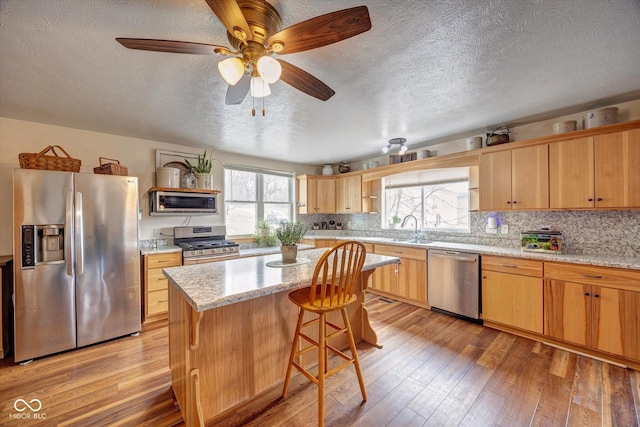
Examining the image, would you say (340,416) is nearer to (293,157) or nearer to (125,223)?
(125,223)

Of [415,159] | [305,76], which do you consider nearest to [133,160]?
[305,76]

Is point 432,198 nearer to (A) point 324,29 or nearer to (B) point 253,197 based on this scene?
(B) point 253,197

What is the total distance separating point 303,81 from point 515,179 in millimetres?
2685

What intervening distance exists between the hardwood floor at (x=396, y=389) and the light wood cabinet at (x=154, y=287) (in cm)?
49

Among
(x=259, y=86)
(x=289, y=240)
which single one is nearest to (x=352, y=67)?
(x=259, y=86)

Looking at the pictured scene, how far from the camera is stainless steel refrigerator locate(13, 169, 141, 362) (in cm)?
232

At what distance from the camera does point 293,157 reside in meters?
4.64

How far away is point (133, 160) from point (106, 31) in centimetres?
239

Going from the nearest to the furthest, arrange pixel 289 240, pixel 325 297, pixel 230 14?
1. pixel 230 14
2. pixel 325 297
3. pixel 289 240

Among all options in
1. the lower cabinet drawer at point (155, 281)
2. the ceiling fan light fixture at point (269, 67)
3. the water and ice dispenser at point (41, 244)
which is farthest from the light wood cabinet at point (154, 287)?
the ceiling fan light fixture at point (269, 67)

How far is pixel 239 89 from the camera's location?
167 centimetres

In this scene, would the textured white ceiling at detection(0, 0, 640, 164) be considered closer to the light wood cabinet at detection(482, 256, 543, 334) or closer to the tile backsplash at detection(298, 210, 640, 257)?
the tile backsplash at detection(298, 210, 640, 257)

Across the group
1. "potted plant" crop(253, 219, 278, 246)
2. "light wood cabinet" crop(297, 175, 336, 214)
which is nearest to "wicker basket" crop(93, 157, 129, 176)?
"potted plant" crop(253, 219, 278, 246)

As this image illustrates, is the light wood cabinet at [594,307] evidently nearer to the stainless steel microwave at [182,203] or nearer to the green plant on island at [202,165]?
the stainless steel microwave at [182,203]
